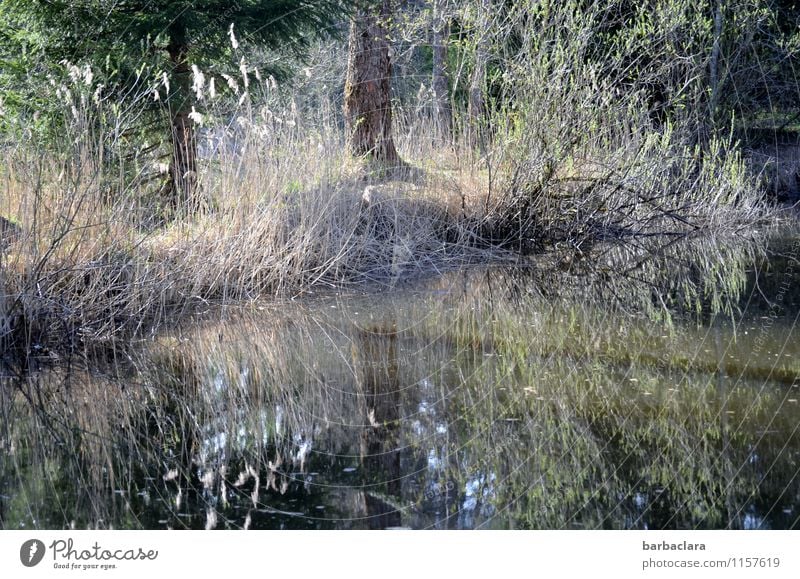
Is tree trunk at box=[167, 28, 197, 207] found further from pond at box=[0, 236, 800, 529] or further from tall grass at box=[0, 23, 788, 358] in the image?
pond at box=[0, 236, 800, 529]

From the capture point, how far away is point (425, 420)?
13.4ft

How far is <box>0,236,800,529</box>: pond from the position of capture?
10.6ft

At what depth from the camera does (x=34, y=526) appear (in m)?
3.15

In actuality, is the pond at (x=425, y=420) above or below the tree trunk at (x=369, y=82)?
below

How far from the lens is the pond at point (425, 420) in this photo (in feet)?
10.6

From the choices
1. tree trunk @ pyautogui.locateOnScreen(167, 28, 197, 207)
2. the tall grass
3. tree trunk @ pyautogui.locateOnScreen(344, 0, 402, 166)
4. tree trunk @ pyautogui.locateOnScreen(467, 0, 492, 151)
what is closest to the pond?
the tall grass

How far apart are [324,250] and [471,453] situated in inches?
154

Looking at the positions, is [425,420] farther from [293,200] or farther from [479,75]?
[479,75]

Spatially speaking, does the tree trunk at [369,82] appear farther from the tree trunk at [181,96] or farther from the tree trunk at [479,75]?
the tree trunk at [181,96]

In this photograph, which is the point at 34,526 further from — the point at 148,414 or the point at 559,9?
the point at 559,9

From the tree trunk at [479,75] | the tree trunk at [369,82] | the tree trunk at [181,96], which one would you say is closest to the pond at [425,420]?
the tree trunk at [181,96]

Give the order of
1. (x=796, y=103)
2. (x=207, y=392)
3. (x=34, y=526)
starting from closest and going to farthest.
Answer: (x=34, y=526) < (x=207, y=392) < (x=796, y=103)

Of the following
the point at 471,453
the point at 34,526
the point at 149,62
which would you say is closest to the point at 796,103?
the point at 149,62

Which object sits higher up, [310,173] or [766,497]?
[310,173]
